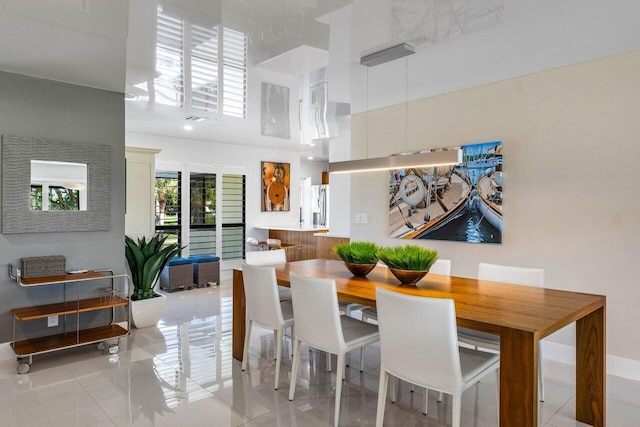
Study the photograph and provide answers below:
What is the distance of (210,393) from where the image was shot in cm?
288

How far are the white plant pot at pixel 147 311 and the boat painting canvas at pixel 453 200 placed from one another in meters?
2.66

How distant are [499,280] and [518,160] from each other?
1201 mm

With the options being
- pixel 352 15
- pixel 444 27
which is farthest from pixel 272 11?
pixel 444 27

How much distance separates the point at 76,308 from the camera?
11.8 feet

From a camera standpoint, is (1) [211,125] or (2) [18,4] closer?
(2) [18,4]

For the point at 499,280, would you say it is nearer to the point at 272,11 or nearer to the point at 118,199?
the point at 272,11

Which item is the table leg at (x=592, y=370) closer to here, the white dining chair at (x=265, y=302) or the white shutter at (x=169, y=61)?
the white dining chair at (x=265, y=302)

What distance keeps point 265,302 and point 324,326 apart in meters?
0.64

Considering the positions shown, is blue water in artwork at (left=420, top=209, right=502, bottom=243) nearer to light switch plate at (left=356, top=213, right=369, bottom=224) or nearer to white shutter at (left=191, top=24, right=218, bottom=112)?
light switch plate at (left=356, top=213, right=369, bottom=224)

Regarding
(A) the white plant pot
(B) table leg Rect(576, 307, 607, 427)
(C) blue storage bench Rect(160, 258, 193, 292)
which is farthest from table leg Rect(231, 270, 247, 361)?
(C) blue storage bench Rect(160, 258, 193, 292)

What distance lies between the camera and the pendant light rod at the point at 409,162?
306 centimetres

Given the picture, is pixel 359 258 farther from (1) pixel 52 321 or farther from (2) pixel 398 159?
(1) pixel 52 321

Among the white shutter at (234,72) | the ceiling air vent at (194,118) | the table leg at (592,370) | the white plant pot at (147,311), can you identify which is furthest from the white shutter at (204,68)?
the table leg at (592,370)

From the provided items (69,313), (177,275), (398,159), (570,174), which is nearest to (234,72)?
(398,159)
